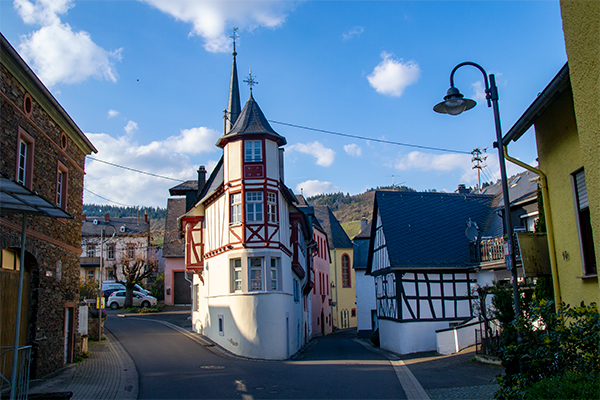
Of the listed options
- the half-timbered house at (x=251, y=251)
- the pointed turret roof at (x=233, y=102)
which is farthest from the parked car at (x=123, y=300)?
the half-timbered house at (x=251, y=251)

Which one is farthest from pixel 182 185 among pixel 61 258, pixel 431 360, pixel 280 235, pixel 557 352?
pixel 557 352

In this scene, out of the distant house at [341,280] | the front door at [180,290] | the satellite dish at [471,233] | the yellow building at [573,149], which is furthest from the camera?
the distant house at [341,280]

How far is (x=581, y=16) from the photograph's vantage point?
6242mm

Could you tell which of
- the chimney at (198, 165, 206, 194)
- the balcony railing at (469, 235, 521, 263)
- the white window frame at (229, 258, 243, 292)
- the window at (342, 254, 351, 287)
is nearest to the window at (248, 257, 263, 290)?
the white window frame at (229, 258, 243, 292)

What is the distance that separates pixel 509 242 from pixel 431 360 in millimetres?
10138

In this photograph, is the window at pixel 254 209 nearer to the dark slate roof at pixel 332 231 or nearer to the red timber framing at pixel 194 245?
the red timber framing at pixel 194 245

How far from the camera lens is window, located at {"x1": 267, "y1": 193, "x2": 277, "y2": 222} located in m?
21.4

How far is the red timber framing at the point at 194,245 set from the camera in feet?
84.2

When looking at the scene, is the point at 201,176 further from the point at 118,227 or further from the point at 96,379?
the point at 118,227

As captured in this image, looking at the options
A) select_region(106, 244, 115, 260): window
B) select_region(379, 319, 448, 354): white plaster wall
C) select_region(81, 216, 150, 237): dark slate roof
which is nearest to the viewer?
select_region(379, 319, 448, 354): white plaster wall

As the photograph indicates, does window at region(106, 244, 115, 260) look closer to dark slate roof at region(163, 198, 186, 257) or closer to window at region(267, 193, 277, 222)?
dark slate roof at region(163, 198, 186, 257)

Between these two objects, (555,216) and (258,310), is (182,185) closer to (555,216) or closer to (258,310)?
(258,310)

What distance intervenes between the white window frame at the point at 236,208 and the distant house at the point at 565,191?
42.9 ft

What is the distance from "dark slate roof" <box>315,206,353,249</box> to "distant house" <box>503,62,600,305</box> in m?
43.1
